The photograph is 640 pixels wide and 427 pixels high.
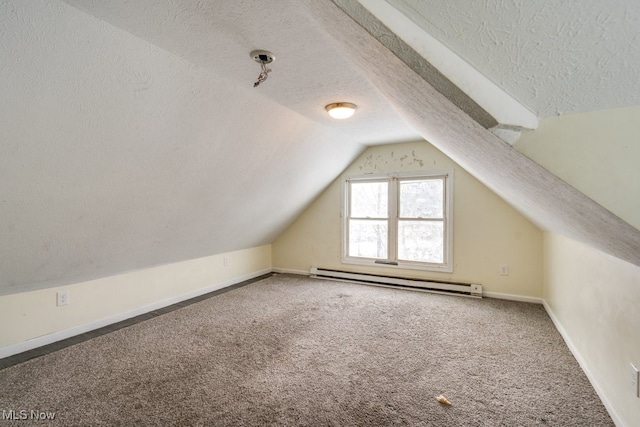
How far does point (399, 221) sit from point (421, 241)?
0.42 meters

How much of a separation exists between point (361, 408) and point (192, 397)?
1.02 metres

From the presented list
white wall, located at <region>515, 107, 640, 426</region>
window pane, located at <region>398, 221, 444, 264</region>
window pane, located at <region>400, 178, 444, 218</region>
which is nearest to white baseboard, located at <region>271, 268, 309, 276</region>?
window pane, located at <region>398, 221, 444, 264</region>

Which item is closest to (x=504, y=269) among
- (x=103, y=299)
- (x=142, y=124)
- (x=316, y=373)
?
(x=316, y=373)

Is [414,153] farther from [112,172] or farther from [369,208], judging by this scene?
[112,172]

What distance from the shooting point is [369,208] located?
4648mm

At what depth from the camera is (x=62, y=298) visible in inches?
106

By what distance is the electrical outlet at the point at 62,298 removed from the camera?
2668 millimetres

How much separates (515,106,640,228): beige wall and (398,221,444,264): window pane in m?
3.39

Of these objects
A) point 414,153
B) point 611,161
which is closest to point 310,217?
point 414,153

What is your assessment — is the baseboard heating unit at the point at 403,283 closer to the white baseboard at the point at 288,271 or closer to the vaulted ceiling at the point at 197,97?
the white baseboard at the point at 288,271

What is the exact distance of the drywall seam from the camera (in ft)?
2.38

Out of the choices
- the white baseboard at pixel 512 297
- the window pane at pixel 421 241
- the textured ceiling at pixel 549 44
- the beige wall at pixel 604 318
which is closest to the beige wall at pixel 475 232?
the white baseboard at pixel 512 297

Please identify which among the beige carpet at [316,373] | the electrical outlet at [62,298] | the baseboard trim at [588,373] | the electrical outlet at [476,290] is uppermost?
the electrical outlet at [62,298]

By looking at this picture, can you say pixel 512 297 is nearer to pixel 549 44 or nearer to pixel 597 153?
pixel 597 153
